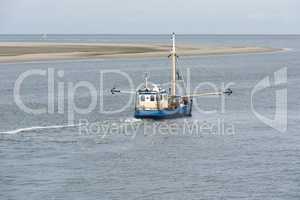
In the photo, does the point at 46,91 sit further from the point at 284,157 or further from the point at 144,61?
the point at 144,61

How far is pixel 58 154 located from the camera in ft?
158

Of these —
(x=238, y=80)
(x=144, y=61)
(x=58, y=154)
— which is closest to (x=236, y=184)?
(x=58, y=154)

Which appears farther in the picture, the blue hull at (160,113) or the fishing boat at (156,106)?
the fishing boat at (156,106)

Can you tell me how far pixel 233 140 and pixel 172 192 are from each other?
16053mm

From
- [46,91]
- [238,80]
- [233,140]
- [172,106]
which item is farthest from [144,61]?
[233,140]

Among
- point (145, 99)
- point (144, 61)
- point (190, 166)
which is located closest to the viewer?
point (190, 166)

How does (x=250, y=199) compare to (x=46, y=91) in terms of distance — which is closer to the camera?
(x=250, y=199)

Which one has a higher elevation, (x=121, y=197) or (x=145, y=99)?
(x=145, y=99)

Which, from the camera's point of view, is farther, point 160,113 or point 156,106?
point 156,106

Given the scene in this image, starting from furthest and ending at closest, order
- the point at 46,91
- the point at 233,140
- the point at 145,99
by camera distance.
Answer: the point at 46,91, the point at 145,99, the point at 233,140

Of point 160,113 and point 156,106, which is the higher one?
point 156,106

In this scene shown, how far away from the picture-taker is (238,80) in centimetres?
10919

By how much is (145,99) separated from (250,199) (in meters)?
27.9

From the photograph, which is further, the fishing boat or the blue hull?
the fishing boat
